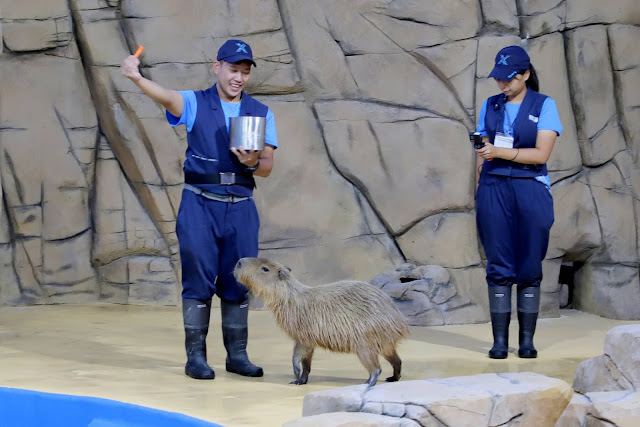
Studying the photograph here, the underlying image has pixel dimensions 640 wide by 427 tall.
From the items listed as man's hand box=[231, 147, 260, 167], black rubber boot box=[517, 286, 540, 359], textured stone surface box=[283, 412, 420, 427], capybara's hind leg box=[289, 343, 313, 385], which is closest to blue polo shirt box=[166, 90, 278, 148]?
man's hand box=[231, 147, 260, 167]

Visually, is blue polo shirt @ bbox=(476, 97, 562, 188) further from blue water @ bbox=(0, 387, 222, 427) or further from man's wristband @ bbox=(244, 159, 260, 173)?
blue water @ bbox=(0, 387, 222, 427)

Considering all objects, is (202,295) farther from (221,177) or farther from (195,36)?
(195,36)

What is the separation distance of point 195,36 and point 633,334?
467cm

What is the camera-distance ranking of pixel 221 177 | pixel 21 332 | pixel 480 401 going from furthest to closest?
pixel 21 332 < pixel 221 177 < pixel 480 401

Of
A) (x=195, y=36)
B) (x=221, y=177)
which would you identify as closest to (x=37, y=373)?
(x=221, y=177)

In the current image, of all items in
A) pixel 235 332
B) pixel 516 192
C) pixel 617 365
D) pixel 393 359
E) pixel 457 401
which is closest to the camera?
pixel 457 401

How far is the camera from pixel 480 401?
412 cm

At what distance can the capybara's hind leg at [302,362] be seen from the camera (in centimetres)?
545

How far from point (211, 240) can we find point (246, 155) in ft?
1.85

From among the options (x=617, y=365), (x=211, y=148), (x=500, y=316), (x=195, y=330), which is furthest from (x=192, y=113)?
(x=617, y=365)

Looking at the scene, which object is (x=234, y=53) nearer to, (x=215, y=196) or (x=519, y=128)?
(x=215, y=196)

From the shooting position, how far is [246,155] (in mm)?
5383

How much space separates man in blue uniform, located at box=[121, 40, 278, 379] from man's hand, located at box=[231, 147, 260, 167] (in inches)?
0.7

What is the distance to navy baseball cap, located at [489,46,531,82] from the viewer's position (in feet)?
20.2
